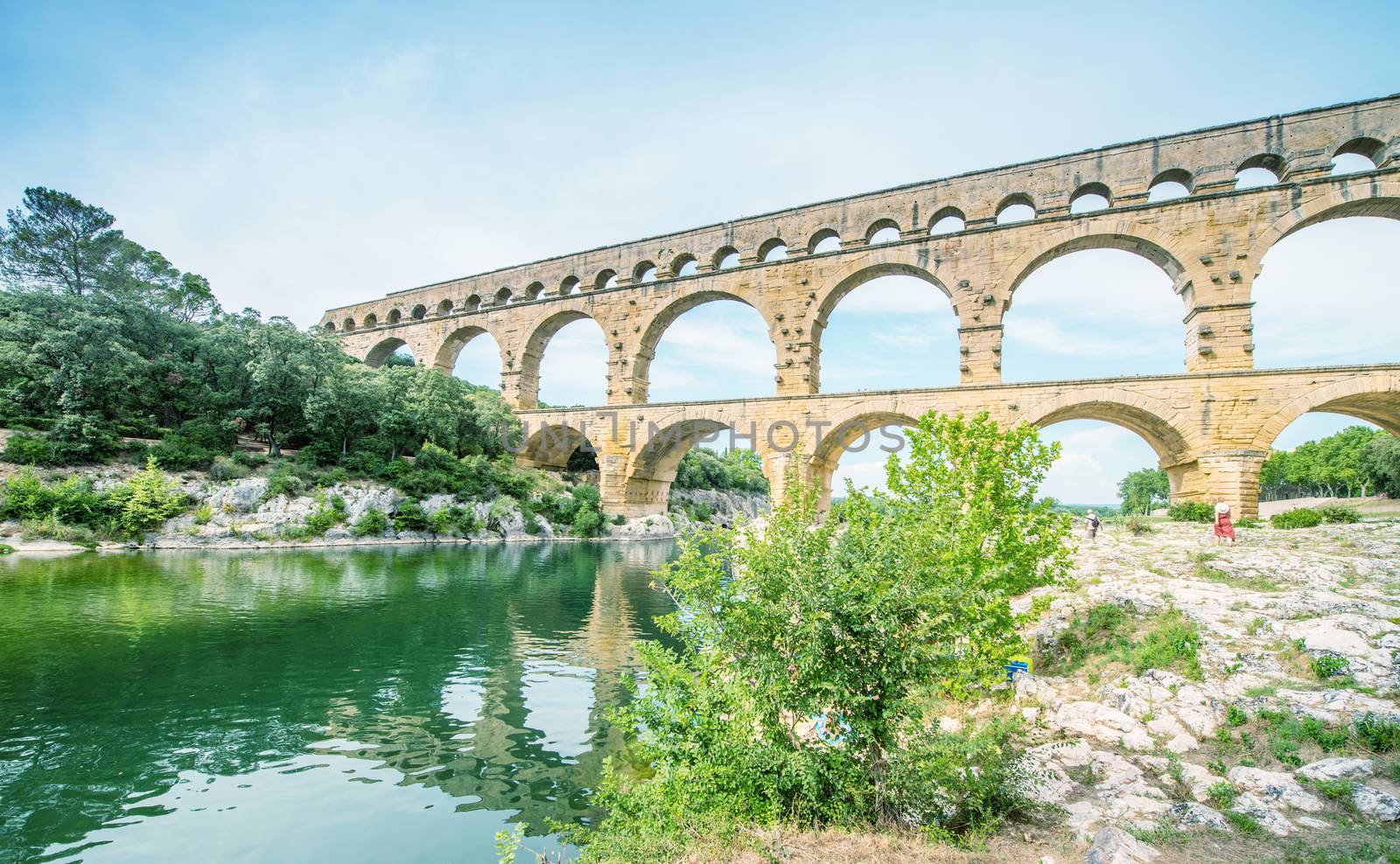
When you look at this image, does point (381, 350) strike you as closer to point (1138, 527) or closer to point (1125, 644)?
point (1138, 527)

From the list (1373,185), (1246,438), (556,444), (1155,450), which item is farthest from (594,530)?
(1373,185)

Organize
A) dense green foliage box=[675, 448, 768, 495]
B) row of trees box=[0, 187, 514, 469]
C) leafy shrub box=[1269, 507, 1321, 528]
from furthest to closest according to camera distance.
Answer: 1. dense green foliage box=[675, 448, 768, 495]
2. row of trees box=[0, 187, 514, 469]
3. leafy shrub box=[1269, 507, 1321, 528]

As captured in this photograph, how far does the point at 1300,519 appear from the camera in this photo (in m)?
13.0

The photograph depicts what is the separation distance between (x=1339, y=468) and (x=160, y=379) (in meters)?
72.6

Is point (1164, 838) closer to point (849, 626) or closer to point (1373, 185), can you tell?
point (849, 626)

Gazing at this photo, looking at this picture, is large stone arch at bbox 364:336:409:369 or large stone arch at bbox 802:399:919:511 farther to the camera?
large stone arch at bbox 364:336:409:369

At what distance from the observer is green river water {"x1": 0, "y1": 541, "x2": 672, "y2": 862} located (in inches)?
179

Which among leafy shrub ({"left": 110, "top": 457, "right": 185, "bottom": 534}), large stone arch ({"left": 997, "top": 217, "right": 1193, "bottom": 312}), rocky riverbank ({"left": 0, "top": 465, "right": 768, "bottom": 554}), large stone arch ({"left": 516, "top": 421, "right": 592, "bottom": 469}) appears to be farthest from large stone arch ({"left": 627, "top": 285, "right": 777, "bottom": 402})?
leafy shrub ({"left": 110, "top": 457, "right": 185, "bottom": 534})

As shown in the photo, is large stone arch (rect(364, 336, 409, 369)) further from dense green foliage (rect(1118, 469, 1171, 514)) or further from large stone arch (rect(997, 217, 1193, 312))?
dense green foliage (rect(1118, 469, 1171, 514))

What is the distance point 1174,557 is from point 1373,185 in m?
15.5

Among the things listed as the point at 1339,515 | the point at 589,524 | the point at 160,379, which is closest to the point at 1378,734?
the point at 1339,515

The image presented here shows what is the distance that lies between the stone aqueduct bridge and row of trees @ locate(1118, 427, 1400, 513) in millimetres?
19917

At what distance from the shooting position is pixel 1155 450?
1872cm

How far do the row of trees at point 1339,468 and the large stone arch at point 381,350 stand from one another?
4376 centimetres
